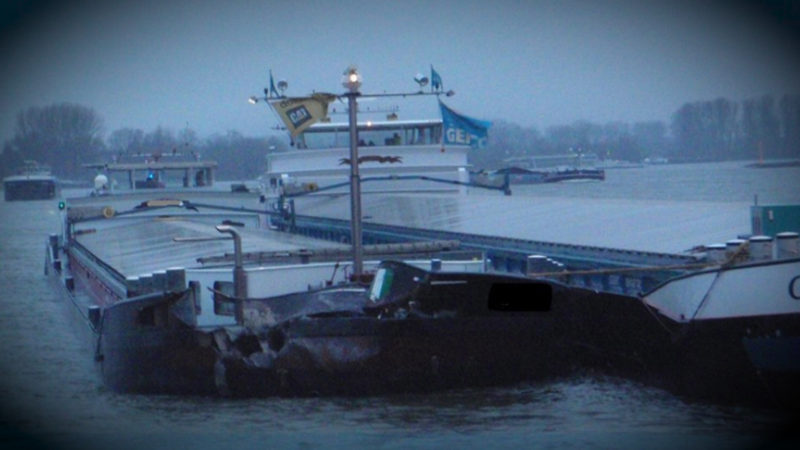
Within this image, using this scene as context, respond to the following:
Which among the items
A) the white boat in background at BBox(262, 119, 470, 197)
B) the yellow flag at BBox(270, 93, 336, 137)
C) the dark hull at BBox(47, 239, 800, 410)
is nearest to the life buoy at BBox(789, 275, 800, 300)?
the dark hull at BBox(47, 239, 800, 410)

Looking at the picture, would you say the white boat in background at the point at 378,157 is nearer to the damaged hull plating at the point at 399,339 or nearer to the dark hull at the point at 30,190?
the dark hull at the point at 30,190

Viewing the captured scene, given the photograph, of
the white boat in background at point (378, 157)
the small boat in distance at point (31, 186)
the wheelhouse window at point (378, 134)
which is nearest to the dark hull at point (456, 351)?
the white boat in background at point (378, 157)

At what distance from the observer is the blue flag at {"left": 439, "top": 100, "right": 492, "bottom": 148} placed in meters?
15.8

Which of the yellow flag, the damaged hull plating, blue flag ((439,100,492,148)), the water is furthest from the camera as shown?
blue flag ((439,100,492,148))

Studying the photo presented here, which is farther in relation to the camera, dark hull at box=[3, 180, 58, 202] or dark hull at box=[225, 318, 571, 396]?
dark hull at box=[3, 180, 58, 202]

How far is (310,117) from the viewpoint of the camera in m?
11.0

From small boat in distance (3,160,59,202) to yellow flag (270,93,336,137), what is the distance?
68.6 ft

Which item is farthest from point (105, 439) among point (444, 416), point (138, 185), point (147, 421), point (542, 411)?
point (138, 185)

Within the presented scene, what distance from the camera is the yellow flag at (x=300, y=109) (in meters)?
10.9

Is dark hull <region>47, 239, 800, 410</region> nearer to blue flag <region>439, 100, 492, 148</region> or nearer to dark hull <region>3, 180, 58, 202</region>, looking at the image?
blue flag <region>439, 100, 492, 148</region>

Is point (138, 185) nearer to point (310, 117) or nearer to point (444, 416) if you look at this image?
point (310, 117)

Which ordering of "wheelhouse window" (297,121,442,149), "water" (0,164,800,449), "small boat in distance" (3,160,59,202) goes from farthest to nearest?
"small boat in distance" (3,160,59,202) → "wheelhouse window" (297,121,442,149) → "water" (0,164,800,449)

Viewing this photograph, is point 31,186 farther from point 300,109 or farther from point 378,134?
Result: point 300,109

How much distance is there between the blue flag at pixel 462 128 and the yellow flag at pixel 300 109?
4.83m
